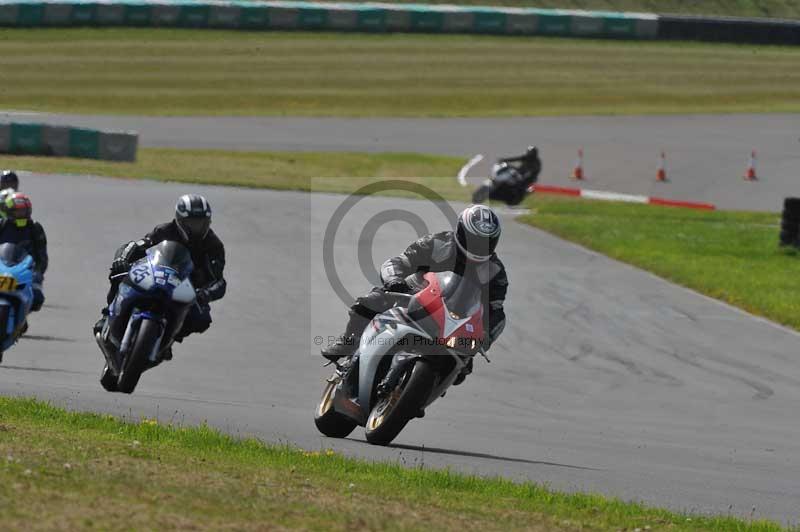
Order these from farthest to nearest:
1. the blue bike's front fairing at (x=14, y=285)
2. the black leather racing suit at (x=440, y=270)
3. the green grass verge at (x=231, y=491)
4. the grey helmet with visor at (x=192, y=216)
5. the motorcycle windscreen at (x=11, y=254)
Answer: the motorcycle windscreen at (x=11, y=254)
the blue bike's front fairing at (x=14, y=285)
the grey helmet with visor at (x=192, y=216)
the black leather racing suit at (x=440, y=270)
the green grass verge at (x=231, y=491)

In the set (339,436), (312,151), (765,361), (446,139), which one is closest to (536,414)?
(339,436)

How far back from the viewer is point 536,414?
41.5 feet

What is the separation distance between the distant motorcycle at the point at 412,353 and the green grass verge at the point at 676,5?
49.9 metres

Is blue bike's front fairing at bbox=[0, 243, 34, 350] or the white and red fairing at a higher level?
the white and red fairing

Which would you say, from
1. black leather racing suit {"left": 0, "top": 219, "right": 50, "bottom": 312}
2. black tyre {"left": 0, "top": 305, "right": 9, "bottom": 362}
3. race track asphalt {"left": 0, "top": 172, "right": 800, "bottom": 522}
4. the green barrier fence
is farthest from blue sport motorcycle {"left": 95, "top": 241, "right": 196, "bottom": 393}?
the green barrier fence

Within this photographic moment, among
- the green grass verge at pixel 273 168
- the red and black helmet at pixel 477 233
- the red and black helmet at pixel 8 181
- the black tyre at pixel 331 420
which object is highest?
the red and black helmet at pixel 477 233

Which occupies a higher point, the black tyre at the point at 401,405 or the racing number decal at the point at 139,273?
the racing number decal at the point at 139,273

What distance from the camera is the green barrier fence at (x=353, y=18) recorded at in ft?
146

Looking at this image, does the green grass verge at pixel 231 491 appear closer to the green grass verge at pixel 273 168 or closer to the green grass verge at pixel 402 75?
the green grass verge at pixel 273 168

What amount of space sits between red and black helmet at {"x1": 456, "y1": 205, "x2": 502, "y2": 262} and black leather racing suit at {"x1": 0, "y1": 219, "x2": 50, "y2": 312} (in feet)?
15.7

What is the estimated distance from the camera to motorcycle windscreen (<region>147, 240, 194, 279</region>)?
11.3 m

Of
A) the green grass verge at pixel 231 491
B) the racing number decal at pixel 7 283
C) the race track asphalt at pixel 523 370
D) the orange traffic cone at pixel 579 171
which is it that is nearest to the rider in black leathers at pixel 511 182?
the orange traffic cone at pixel 579 171

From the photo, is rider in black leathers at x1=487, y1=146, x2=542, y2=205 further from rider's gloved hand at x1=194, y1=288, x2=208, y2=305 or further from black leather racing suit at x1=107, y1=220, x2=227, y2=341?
rider's gloved hand at x1=194, y1=288, x2=208, y2=305

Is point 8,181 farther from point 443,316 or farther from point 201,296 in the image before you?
point 443,316
